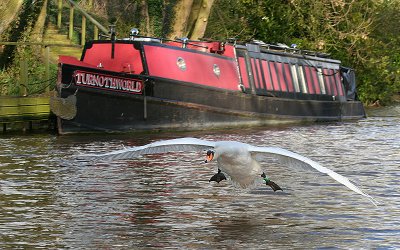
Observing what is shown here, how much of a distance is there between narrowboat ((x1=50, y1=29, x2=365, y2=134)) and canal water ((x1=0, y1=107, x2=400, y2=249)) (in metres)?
1.93

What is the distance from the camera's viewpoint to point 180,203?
1391 centimetres

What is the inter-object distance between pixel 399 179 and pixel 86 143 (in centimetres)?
784

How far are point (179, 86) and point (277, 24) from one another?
13.1 m

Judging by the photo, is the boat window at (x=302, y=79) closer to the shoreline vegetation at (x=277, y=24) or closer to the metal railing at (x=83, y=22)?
the shoreline vegetation at (x=277, y=24)

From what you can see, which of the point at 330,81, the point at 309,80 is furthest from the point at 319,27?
the point at 309,80

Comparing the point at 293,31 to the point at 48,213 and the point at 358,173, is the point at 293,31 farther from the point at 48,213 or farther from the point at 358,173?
the point at 48,213

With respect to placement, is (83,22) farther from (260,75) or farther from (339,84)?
(339,84)

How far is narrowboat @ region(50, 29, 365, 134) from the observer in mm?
23922

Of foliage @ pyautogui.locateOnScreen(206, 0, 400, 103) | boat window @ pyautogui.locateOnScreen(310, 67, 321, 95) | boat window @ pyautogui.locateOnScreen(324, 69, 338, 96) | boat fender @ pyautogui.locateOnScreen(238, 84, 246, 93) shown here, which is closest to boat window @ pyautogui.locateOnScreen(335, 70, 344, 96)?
boat window @ pyautogui.locateOnScreen(324, 69, 338, 96)

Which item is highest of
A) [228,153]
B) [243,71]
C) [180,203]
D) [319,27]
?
[319,27]

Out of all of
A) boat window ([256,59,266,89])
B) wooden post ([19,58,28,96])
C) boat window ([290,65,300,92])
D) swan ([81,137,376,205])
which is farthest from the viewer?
boat window ([290,65,300,92])

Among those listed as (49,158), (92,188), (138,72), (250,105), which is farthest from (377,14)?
(92,188)

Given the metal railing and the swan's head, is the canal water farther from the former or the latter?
the metal railing

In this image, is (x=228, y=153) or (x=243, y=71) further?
(x=243, y=71)
